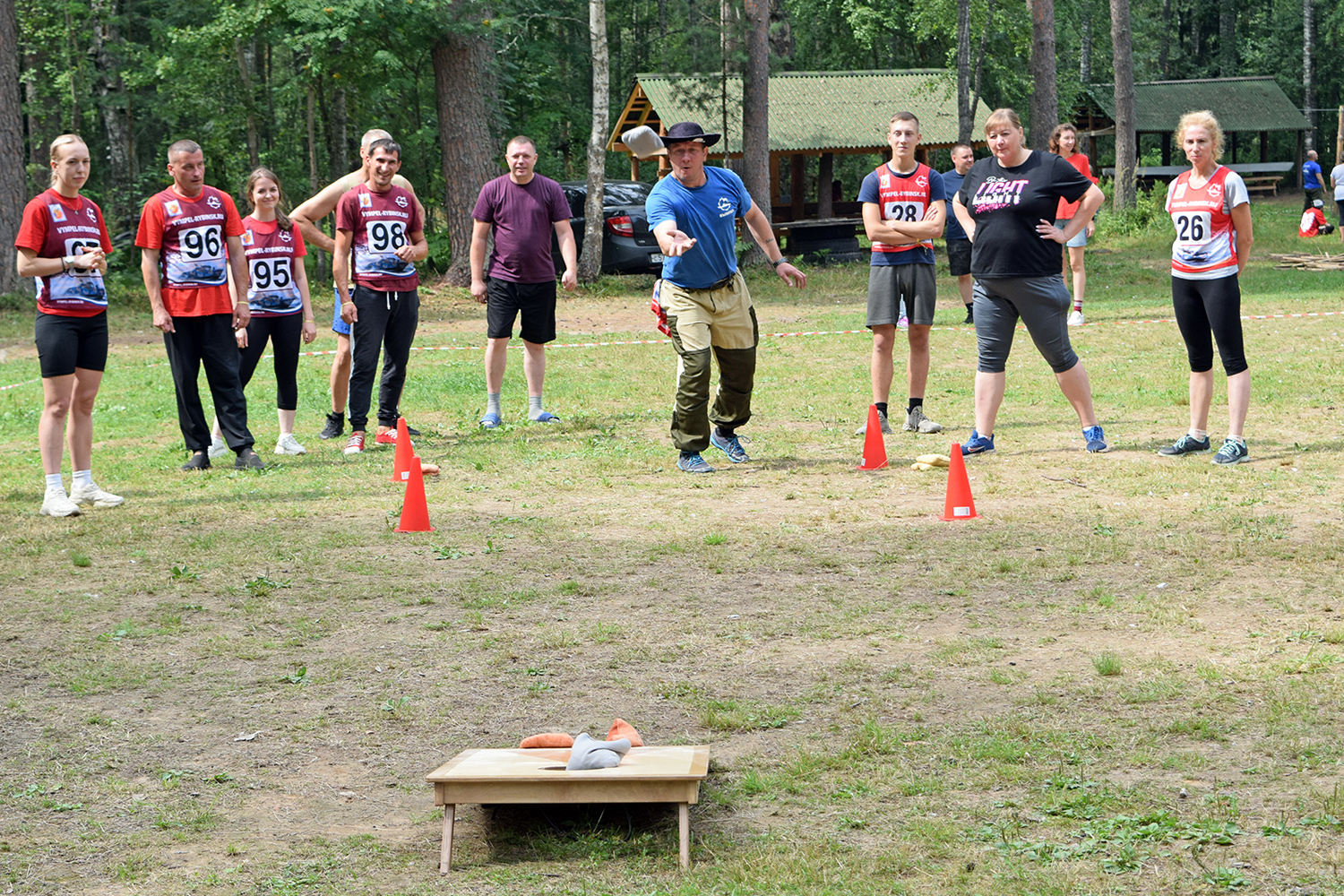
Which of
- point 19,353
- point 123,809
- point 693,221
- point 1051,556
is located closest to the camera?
point 123,809

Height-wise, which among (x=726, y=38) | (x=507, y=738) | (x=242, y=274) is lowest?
(x=507, y=738)

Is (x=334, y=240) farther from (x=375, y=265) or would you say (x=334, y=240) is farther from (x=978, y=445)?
(x=978, y=445)

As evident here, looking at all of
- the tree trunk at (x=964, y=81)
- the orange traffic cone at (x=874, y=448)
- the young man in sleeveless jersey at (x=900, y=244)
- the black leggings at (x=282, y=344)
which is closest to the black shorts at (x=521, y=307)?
the black leggings at (x=282, y=344)

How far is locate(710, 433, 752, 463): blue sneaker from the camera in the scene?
9.38m

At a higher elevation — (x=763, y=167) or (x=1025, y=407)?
(x=763, y=167)

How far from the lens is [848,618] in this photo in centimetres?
580

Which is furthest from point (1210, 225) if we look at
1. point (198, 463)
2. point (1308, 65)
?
point (1308, 65)

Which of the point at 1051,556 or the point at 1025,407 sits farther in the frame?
the point at 1025,407

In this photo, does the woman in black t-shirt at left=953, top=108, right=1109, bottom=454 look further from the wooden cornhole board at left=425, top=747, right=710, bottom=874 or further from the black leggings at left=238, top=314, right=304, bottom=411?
the wooden cornhole board at left=425, top=747, right=710, bottom=874

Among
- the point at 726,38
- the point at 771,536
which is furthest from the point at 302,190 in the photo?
the point at 771,536

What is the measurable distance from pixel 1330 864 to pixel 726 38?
78.3ft

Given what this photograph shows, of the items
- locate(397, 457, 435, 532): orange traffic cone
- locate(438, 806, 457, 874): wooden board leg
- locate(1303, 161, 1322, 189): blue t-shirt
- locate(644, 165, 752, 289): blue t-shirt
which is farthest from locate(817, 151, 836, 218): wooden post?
locate(438, 806, 457, 874): wooden board leg

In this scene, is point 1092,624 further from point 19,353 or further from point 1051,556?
point 19,353

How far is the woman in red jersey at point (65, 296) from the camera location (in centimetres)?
793
